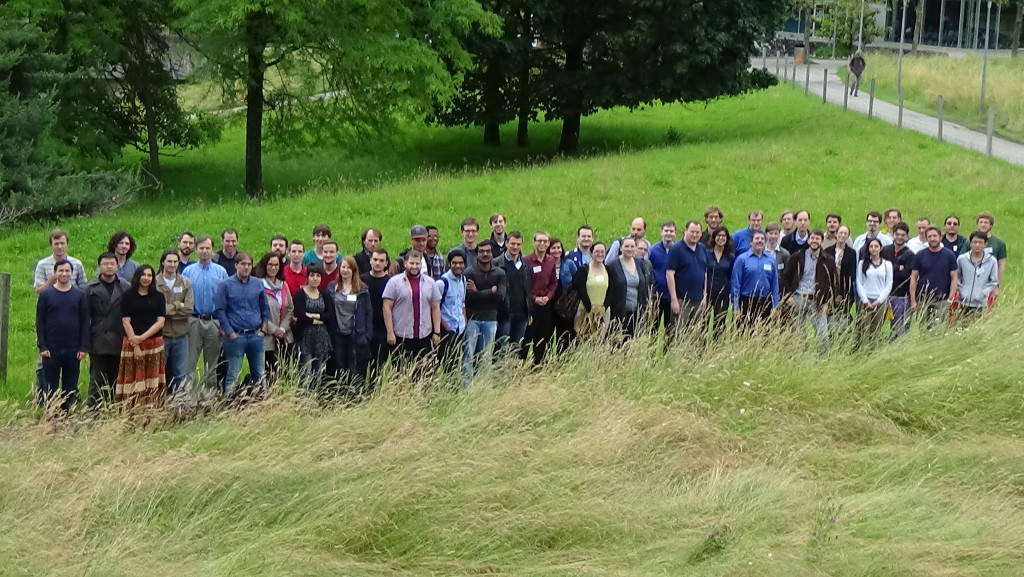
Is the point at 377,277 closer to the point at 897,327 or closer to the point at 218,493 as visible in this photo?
the point at 218,493

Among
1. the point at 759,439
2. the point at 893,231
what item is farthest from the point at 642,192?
the point at 759,439

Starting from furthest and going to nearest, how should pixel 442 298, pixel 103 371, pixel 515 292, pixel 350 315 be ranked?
pixel 515 292
pixel 442 298
pixel 350 315
pixel 103 371

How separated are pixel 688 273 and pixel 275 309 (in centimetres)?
404

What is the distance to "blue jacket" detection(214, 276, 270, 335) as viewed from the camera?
9969 millimetres

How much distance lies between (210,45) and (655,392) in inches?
724

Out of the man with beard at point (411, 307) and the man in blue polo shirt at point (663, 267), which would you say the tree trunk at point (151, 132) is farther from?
the man with beard at point (411, 307)

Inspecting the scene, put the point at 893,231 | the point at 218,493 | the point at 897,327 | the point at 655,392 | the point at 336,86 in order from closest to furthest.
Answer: the point at 218,493
the point at 655,392
the point at 897,327
the point at 893,231
the point at 336,86

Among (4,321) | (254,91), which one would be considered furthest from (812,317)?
(254,91)

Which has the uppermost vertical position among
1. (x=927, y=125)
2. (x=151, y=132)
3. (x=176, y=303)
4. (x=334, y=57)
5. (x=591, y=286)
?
(x=334, y=57)

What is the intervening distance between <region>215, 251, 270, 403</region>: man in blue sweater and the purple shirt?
3.49 ft

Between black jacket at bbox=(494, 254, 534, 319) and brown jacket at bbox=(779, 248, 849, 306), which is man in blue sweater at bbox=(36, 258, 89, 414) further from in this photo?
brown jacket at bbox=(779, 248, 849, 306)

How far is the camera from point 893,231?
12320 mm

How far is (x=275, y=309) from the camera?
1021cm

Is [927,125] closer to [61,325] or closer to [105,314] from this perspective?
[105,314]
